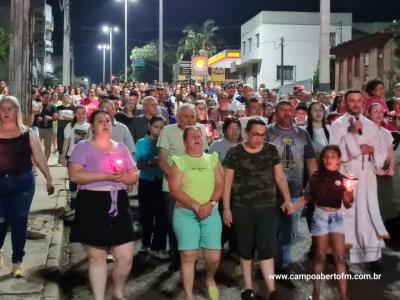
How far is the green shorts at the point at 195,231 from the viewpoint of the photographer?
5.96 meters

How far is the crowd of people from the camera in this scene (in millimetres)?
5816

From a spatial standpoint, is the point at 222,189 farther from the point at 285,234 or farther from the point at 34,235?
the point at 34,235

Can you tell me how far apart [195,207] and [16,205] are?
77.8 inches

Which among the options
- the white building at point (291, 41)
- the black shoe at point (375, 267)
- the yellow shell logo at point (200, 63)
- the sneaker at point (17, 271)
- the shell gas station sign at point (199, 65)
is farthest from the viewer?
the white building at point (291, 41)

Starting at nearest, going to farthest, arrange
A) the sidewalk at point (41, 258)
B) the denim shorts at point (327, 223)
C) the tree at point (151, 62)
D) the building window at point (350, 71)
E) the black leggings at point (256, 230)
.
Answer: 1. the denim shorts at point (327, 223)
2. the black leggings at point (256, 230)
3. the sidewalk at point (41, 258)
4. the building window at point (350, 71)
5. the tree at point (151, 62)

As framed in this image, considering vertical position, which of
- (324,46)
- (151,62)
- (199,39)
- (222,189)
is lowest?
(222,189)

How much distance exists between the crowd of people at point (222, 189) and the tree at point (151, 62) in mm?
82360

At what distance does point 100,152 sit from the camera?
19.1ft

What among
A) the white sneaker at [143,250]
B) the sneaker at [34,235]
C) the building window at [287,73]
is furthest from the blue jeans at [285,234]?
the building window at [287,73]

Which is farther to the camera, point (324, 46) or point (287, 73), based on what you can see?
point (287, 73)

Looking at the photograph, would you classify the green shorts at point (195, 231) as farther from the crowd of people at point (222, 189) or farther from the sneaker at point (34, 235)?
the sneaker at point (34, 235)

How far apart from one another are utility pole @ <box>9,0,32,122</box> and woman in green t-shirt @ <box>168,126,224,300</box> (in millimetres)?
4708

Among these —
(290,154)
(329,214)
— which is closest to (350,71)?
(290,154)

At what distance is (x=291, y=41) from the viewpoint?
5553cm
